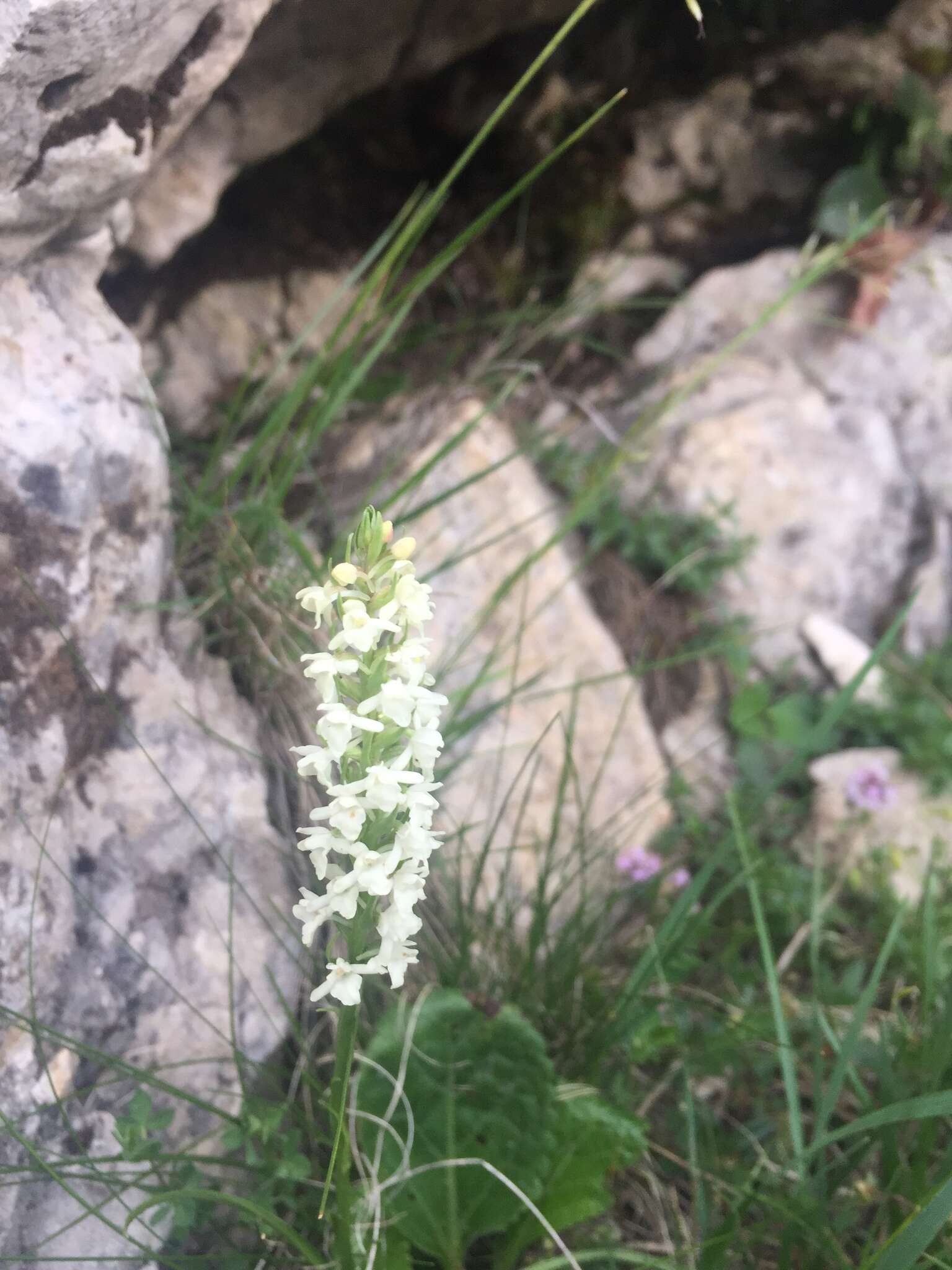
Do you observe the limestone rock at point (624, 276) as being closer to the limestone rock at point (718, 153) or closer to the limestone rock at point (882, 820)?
the limestone rock at point (718, 153)

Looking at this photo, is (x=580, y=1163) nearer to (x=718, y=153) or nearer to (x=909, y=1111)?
(x=909, y=1111)

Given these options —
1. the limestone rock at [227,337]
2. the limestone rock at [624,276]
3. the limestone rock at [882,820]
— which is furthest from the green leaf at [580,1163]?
the limestone rock at [624,276]

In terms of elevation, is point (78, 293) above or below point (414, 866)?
above

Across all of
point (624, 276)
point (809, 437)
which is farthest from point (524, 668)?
point (624, 276)

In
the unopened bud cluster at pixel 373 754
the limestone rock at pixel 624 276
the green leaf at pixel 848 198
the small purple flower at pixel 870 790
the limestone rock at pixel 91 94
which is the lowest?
the small purple flower at pixel 870 790

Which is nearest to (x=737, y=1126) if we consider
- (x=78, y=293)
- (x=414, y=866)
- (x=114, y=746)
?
(x=414, y=866)

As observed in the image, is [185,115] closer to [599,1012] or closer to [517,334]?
[517,334]
